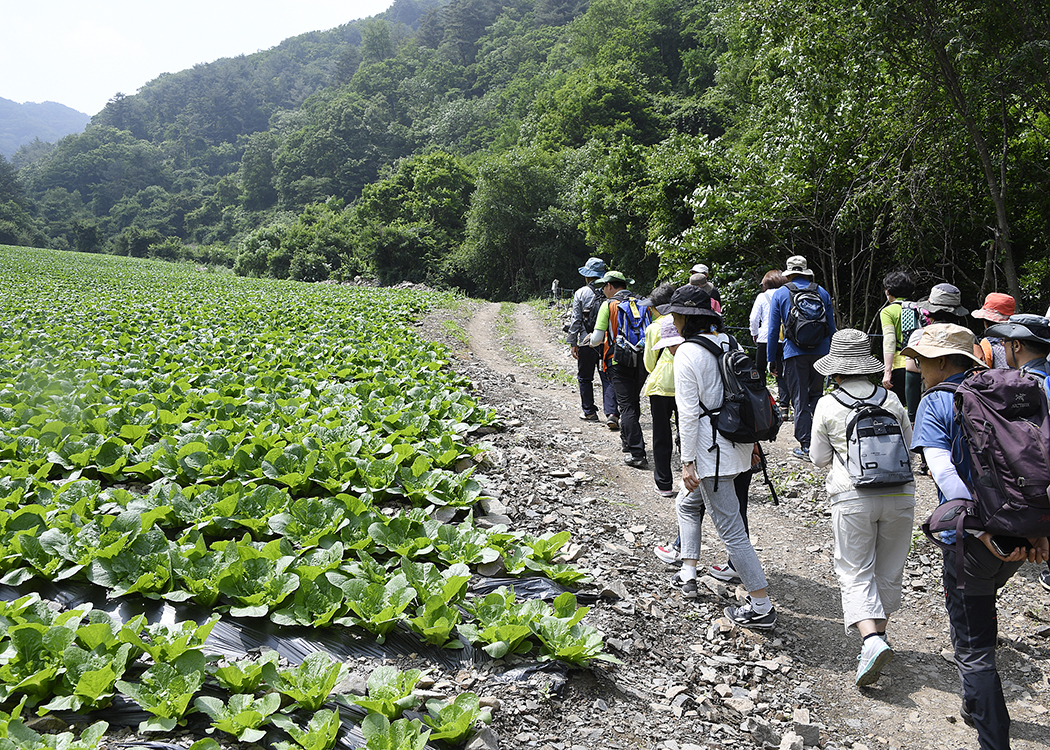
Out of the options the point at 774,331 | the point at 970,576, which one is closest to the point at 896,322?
the point at 774,331

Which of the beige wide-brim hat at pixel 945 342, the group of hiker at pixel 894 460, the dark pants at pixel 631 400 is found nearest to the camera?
the group of hiker at pixel 894 460

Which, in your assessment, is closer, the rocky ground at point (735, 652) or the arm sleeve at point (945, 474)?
the arm sleeve at point (945, 474)

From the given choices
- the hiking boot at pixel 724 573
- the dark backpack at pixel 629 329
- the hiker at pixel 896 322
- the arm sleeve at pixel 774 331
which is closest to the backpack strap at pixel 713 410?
the hiking boot at pixel 724 573

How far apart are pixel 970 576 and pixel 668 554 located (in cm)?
235

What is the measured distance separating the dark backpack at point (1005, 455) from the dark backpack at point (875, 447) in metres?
0.54

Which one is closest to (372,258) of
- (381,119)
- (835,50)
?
(835,50)

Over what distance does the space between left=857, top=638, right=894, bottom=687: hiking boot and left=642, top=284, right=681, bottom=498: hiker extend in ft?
7.99

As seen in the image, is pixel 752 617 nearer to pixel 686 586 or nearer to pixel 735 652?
pixel 735 652

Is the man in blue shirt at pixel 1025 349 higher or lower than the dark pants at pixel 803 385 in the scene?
higher

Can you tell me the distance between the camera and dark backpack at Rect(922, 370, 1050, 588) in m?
2.56

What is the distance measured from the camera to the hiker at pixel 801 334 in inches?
261

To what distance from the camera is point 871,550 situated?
3.55 meters

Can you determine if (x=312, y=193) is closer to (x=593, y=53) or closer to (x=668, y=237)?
(x=593, y=53)

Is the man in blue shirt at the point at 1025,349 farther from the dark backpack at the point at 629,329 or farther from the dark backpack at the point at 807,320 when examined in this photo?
the dark backpack at the point at 629,329
